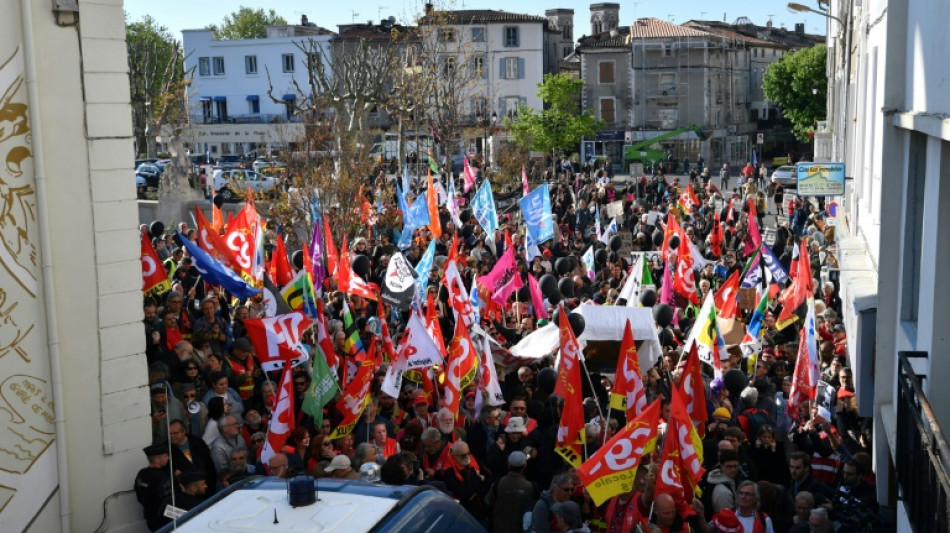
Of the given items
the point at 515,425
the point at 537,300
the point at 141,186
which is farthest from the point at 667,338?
the point at 141,186

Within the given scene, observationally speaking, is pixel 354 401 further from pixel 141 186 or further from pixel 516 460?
→ pixel 141 186

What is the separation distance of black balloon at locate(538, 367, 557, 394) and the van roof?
19.8 ft

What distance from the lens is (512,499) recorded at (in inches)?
370

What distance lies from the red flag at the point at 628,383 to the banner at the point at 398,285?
569 centimetres

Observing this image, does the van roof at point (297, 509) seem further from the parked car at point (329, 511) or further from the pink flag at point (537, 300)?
the pink flag at point (537, 300)

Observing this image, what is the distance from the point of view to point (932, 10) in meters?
7.84

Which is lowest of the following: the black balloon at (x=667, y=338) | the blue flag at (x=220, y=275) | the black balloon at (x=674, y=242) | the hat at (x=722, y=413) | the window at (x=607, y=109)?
the black balloon at (x=667, y=338)

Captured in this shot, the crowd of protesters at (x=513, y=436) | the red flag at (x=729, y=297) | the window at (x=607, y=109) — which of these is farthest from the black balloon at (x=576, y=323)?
the window at (x=607, y=109)

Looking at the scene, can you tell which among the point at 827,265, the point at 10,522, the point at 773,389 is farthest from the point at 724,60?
the point at 10,522

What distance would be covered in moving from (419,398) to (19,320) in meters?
4.23

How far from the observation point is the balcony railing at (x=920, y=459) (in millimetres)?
5855

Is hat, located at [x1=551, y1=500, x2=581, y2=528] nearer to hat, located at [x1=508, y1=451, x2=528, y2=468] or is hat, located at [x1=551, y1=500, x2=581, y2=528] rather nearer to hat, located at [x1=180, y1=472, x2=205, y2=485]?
hat, located at [x1=508, y1=451, x2=528, y2=468]

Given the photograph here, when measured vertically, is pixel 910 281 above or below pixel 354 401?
above

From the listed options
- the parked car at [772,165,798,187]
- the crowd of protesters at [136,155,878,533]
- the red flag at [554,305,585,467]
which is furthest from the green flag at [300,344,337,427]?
the parked car at [772,165,798,187]
